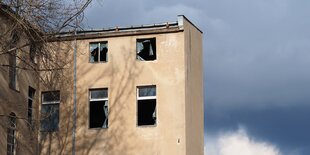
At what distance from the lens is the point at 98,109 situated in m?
30.1

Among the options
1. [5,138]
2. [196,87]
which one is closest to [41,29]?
[5,138]

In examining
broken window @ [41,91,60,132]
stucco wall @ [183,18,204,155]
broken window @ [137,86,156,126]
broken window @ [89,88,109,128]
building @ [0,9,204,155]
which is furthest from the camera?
broken window @ [41,91,60,132]

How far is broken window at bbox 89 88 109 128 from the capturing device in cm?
2992

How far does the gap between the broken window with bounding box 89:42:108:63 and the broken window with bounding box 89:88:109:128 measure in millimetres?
1372

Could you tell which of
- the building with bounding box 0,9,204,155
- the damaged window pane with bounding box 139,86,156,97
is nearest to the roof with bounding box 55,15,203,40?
the building with bounding box 0,9,204,155

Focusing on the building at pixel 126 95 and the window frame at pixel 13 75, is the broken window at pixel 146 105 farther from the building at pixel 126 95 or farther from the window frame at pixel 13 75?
the window frame at pixel 13 75

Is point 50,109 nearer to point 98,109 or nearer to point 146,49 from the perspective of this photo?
point 98,109

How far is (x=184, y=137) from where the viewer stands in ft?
94.2

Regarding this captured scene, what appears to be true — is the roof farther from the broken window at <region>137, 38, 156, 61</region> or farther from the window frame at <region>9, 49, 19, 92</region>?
the window frame at <region>9, 49, 19, 92</region>

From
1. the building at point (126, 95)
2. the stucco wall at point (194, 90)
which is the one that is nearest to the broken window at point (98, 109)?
the building at point (126, 95)

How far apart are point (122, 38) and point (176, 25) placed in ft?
8.01

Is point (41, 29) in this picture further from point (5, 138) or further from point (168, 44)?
point (168, 44)

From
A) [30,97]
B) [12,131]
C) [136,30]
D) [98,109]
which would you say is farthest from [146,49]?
[12,131]

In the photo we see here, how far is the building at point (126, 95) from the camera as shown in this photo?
29.1 meters
